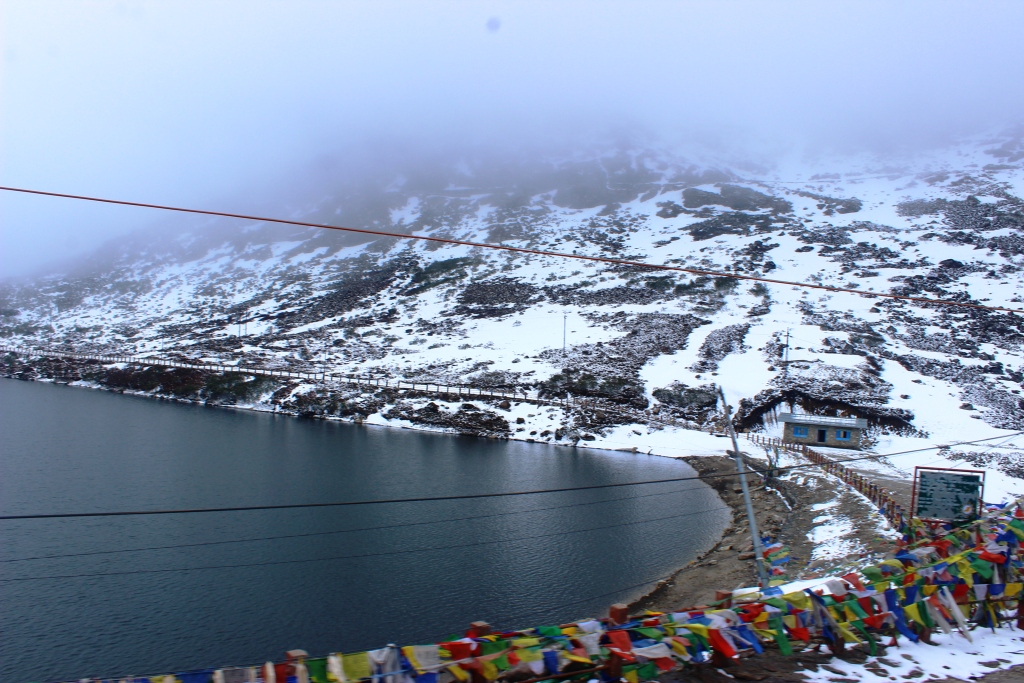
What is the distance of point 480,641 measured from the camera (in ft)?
29.9

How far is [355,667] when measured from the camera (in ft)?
28.3

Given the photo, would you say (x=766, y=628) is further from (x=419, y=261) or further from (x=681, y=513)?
(x=419, y=261)

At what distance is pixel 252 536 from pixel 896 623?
28004mm

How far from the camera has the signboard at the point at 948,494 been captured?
1980cm

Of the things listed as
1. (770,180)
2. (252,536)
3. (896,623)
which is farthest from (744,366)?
(770,180)

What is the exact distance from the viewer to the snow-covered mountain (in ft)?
192

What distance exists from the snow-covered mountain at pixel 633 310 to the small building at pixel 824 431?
3.19 meters

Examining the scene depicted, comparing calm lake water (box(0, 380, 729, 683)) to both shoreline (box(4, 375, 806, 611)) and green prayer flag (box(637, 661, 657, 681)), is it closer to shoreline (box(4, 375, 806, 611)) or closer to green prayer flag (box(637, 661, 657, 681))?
shoreline (box(4, 375, 806, 611))

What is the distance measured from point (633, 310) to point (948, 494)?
6691cm

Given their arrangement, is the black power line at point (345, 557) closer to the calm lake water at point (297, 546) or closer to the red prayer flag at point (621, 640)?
the calm lake water at point (297, 546)

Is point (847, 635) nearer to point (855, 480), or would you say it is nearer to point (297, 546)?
point (297, 546)

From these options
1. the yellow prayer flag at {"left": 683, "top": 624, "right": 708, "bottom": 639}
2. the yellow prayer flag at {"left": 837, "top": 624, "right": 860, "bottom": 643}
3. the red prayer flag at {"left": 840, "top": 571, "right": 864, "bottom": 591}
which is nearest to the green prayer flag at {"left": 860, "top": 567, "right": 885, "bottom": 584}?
the red prayer flag at {"left": 840, "top": 571, "right": 864, "bottom": 591}

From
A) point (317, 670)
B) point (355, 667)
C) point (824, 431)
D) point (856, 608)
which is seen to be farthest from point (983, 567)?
point (824, 431)

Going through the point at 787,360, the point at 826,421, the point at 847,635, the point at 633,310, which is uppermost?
the point at 633,310
